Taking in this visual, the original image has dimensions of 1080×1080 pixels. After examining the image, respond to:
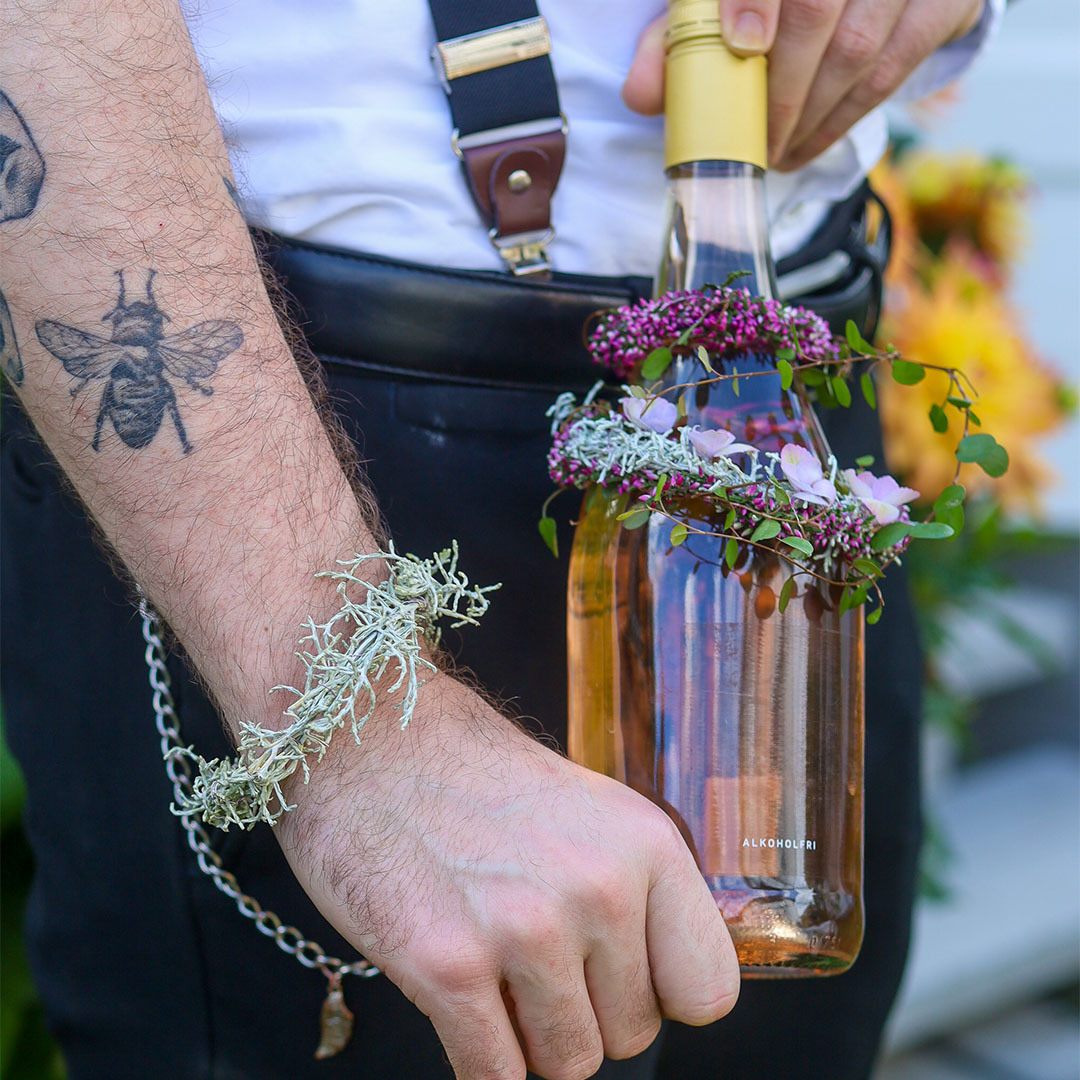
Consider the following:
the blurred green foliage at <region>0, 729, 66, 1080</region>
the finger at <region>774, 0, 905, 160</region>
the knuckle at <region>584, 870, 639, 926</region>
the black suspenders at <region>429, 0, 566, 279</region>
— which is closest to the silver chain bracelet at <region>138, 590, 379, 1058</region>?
the knuckle at <region>584, 870, 639, 926</region>

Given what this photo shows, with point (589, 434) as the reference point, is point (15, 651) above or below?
A: below

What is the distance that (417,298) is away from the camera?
672 mm

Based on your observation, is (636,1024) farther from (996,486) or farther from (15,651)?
(996,486)

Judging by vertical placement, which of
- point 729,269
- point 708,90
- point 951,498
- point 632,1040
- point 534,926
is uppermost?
point 708,90

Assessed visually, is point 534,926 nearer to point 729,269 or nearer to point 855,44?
point 729,269

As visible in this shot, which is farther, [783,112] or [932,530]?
[783,112]

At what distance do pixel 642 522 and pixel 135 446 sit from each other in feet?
0.87

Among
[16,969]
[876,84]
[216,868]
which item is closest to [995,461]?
[876,84]

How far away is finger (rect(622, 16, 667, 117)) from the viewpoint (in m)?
0.69

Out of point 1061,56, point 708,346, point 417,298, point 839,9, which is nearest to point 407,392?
point 417,298

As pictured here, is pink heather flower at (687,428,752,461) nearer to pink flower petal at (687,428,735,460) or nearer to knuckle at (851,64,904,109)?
pink flower petal at (687,428,735,460)

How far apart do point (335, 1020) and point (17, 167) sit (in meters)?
0.54

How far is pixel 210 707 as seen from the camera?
680mm

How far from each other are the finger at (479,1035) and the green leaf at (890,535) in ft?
1.00
